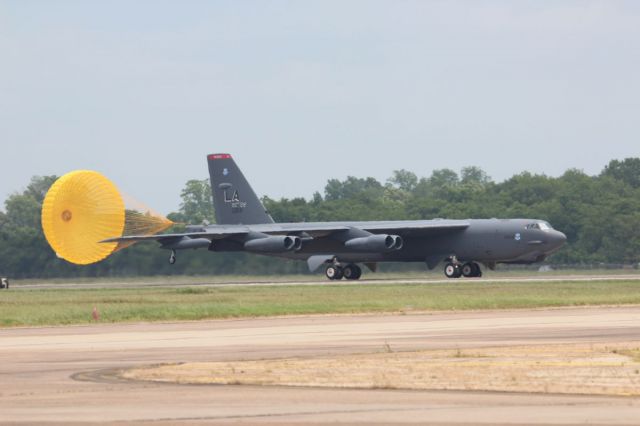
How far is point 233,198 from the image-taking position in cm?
7225

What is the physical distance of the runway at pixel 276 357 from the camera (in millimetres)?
14188

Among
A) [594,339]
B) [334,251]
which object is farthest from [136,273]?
[594,339]

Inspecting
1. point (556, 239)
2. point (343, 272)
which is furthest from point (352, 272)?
point (556, 239)

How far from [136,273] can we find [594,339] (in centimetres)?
5206

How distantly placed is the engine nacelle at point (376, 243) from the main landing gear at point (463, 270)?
8.40 ft

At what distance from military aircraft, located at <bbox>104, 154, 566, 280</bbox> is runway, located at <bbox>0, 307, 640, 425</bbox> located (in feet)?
85.6

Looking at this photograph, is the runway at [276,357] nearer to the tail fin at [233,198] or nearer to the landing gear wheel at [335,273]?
the landing gear wheel at [335,273]

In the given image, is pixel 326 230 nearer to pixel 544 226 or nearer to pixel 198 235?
pixel 198 235

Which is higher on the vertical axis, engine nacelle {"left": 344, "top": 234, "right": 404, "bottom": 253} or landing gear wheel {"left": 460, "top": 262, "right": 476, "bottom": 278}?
engine nacelle {"left": 344, "top": 234, "right": 404, "bottom": 253}

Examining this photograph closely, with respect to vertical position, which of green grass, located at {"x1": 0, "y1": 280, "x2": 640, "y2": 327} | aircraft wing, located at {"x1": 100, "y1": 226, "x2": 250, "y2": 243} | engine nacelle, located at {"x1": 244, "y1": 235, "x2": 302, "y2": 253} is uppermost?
aircraft wing, located at {"x1": 100, "y1": 226, "x2": 250, "y2": 243}

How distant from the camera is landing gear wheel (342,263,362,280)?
67125mm

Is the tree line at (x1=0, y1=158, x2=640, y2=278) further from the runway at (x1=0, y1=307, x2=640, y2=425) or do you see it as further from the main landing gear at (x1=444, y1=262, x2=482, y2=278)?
the runway at (x1=0, y1=307, x2=640, y2=425)

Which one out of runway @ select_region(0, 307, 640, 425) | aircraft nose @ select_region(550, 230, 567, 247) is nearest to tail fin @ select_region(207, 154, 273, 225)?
aircraft nose @ select_region(550, 230, 567, 247)

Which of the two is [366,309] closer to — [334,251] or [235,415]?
[235,415]
